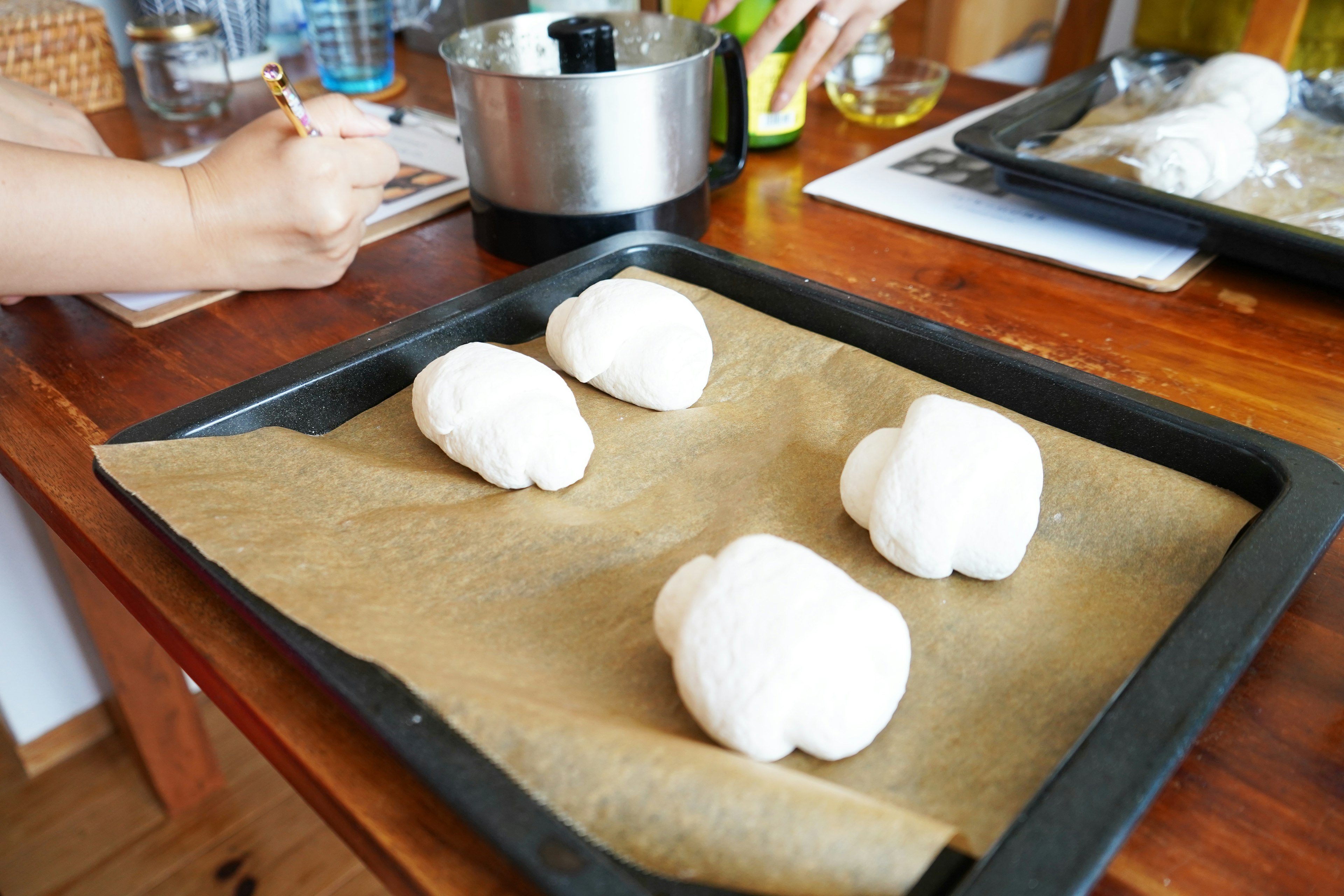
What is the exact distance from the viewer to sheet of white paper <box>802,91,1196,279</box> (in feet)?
3.03

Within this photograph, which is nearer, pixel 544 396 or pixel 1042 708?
pixel 1042 708

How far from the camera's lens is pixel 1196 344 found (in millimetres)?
799

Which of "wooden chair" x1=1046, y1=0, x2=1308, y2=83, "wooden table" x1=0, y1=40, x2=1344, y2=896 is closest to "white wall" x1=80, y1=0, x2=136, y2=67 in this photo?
"wooden table" x1=0, y1=40, x2=1344, y2=896

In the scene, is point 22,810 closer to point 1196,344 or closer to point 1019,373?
point 1019,373

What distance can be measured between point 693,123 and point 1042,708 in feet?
2.14

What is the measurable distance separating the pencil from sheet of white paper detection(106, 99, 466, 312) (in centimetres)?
12

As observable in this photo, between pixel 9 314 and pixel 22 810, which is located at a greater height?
pixel 9 314

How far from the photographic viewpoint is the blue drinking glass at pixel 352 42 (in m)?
1.43

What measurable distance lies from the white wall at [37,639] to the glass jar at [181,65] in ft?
2.03

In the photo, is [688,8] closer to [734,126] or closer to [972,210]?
[734,126]

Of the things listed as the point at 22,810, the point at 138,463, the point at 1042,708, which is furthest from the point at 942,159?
the point at 22,810

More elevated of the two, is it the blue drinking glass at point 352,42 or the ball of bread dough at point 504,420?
the blue drinking glass at point 352,42

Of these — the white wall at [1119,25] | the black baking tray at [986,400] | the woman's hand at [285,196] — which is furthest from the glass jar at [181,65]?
the white wall at [1119,25]

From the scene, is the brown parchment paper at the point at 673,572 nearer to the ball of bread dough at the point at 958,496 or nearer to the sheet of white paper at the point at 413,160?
the ball of bread dough at the point at 958,496
